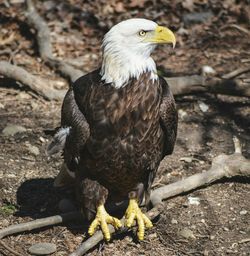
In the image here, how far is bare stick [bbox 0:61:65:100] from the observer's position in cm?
690

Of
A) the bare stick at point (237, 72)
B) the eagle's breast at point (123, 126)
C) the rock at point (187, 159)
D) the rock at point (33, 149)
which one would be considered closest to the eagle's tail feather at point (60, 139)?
the eagle's breast at point (123, 126)

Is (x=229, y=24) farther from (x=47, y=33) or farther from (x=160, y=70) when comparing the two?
(x=47, y=33)

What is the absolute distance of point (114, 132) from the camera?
4.38m

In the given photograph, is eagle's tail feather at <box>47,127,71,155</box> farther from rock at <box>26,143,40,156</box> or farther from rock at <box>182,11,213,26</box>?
rock at <box>182,11,213,26</box>

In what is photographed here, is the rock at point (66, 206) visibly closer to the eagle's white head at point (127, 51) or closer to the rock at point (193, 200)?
the rock at point (193, 200)

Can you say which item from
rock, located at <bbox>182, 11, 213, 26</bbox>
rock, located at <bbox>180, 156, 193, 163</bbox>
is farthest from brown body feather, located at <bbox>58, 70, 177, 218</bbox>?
rock, located at <bbox>182, 11, 213, 26</bbox>

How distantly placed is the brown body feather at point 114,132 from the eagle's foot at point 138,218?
0.20 meters

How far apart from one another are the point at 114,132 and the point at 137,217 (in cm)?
78

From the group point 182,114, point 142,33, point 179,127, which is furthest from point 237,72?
point 142,33

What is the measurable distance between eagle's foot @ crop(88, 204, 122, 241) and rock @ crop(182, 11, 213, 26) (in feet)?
15.4

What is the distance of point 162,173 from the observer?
562 cm

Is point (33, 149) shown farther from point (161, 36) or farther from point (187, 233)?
point (161, 36)

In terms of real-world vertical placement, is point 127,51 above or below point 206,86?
above

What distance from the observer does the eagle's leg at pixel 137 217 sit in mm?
4711
